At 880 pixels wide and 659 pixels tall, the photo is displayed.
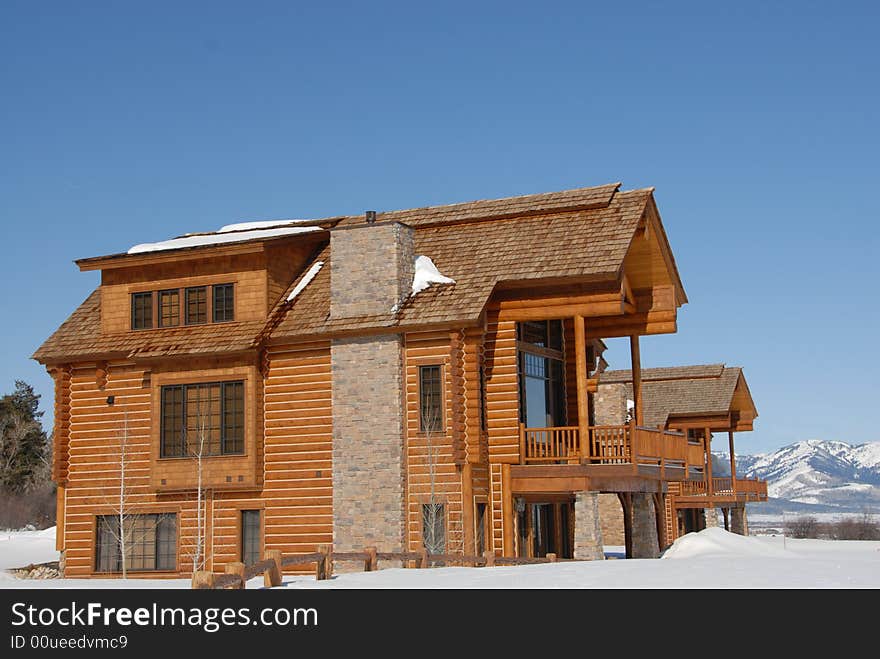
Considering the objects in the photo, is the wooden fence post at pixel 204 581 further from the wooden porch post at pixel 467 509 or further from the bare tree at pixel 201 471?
the bare tree at pixel 201 471

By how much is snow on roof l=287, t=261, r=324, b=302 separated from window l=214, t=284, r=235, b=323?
1.55 metres

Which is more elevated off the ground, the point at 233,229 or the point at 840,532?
the point at 233,229

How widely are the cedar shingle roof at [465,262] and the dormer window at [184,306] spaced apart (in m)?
0.33

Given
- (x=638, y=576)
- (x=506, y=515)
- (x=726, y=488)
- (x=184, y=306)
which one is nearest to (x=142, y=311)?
(x=184, y=306)

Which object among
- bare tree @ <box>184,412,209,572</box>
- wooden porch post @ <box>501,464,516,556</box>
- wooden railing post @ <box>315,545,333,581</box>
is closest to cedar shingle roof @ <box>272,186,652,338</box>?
bare tree @ <box>184,412,209,572</box>

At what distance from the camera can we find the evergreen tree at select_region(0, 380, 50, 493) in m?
70.9

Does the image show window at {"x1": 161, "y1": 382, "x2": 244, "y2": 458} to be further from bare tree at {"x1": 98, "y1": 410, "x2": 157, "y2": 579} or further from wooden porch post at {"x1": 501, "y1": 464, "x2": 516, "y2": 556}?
wooden porch post at {"x1": 501, "y1": 464, "x2": 516, "y2": 556}

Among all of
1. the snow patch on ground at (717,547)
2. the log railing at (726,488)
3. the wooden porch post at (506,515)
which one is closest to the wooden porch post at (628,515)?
the snow patch on ground at (717,547)

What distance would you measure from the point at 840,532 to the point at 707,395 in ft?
168

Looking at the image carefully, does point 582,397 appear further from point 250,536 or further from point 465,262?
point 250,536

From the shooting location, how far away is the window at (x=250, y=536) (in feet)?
99.7
